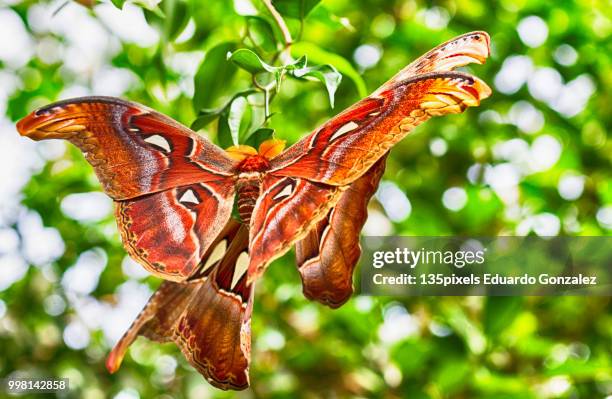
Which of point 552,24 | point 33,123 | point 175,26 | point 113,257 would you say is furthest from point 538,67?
point 33,123

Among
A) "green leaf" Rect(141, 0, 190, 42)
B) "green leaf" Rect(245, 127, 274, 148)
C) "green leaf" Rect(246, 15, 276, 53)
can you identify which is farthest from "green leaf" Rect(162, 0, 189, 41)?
"green leaf" Rect(245, 127, 274, 148)

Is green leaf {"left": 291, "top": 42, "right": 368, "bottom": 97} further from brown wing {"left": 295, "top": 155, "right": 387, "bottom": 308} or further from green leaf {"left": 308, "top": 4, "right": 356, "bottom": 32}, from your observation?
brown wing {"left": 295, "top": 155, "right": 387, "bottom": 308}

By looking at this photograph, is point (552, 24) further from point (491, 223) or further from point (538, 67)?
point (491, 223)

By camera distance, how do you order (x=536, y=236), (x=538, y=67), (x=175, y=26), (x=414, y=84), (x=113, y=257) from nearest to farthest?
(x=414, y=84) → (x=175, y=26) → (x=536, y=236) → (x=538, y=67) → (x=113, y=257)

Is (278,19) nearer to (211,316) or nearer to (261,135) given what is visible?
(261,135)

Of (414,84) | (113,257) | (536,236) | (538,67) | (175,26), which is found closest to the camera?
(414,84)
